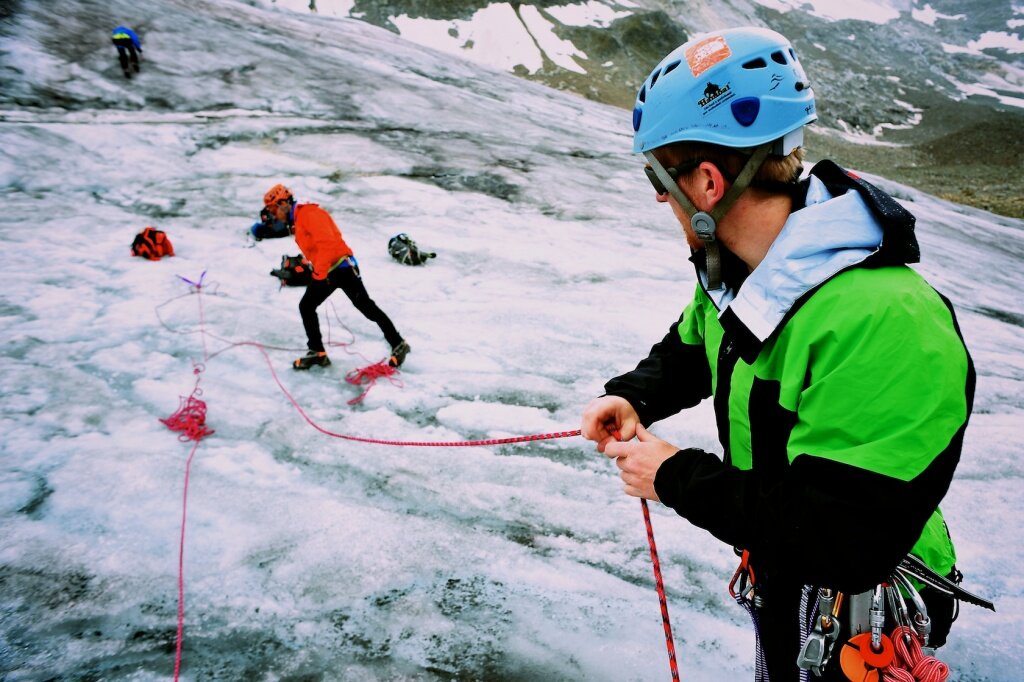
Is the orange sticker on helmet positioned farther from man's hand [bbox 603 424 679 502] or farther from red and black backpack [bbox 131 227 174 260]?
red and black backpack [bbox 131 227 174 260]

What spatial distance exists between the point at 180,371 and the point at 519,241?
4.36 meters

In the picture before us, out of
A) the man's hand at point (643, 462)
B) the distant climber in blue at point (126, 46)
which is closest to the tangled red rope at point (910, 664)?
the man's hand at point (643, 462)

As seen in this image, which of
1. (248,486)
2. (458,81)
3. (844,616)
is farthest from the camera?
(458,81)

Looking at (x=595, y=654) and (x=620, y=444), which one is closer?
(x=620, y=444)

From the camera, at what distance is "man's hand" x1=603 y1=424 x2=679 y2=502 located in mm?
1301

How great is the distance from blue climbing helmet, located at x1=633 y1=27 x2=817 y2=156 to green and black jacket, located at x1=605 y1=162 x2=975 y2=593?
0.17m

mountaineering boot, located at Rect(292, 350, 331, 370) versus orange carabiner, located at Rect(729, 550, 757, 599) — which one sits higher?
orange carabiner, located at Rect(729, 550, 757, 599)

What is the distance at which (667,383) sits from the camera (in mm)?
1709

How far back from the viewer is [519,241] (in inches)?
282

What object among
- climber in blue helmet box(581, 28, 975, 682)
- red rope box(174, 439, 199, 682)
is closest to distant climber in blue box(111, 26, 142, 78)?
red rope box(174, 439, 199, 682)

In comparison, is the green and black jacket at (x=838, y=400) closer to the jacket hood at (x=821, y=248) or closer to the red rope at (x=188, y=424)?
the jacket hood at (x=821, y=248)

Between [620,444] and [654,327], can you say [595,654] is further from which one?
[654,327]

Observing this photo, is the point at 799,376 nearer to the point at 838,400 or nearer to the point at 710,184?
the point at 838,400

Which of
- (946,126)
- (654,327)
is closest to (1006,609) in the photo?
(654,327)
